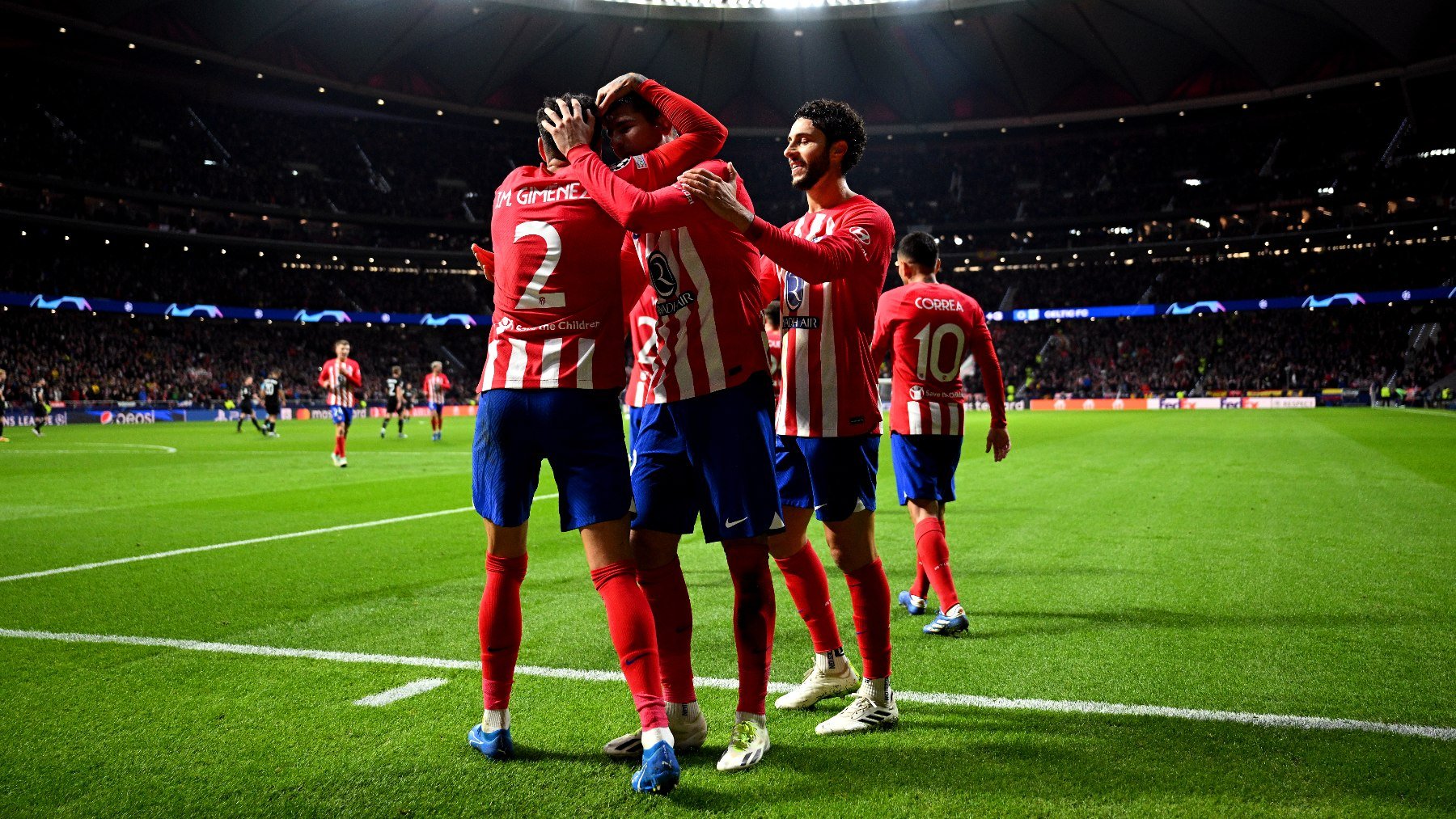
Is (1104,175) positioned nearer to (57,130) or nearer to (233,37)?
(233,37)

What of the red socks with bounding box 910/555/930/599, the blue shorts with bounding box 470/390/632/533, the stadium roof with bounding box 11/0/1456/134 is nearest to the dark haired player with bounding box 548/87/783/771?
the blue shorts with bounding box 470/390/632/533

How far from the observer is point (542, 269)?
3.42m

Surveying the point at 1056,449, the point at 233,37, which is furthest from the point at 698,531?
the point at 233,37

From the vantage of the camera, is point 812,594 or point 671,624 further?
point 812,594

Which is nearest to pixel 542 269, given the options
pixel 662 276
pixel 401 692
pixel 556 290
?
pixel 556 290

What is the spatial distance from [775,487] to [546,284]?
1094 millimetres

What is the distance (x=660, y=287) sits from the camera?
344cm

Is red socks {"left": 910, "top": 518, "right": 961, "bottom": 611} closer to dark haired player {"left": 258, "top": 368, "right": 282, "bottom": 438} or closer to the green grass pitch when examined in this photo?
the green grass pitch

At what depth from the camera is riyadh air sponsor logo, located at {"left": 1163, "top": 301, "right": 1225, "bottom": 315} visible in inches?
2119

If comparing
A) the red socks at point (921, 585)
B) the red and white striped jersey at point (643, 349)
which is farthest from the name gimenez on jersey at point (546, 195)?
the red socks at point (921, 585)

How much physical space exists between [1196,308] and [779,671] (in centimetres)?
5695

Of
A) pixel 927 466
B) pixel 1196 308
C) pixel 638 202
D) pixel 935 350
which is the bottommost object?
pixel 927 466

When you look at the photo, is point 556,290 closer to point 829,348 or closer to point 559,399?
point 559,399

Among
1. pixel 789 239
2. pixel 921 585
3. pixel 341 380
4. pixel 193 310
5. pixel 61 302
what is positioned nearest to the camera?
pixel 789 239
